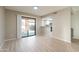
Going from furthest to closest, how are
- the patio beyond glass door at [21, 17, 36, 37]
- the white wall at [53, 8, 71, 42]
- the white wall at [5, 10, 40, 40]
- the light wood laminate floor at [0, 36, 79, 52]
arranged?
the white wall at [53, 8, 71, 42], the white wall at [5, 10, 40, 40], the patio beyond glass door at [21, 17, 36, 37], the light wood laminate floor at [0, 36, 79, 52]

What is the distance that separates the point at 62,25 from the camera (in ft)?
18.1

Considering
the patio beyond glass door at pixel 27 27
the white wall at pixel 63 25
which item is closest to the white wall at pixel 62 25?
the white wall at pixel 63 25

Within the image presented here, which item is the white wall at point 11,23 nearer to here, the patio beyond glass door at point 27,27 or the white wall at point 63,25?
the patio beyond glass door at point 27,27

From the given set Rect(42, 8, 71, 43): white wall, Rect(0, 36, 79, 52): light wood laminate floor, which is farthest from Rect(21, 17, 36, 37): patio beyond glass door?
Rect(42, 8, 71, 43): white wall

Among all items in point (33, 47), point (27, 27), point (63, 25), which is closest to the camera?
point (33, 47)

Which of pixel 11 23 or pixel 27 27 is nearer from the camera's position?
pixel 27 27

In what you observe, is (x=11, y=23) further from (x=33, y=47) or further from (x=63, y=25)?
(x=63, y=25)

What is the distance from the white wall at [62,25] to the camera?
4975 mm

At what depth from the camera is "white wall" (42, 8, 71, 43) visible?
196 inches

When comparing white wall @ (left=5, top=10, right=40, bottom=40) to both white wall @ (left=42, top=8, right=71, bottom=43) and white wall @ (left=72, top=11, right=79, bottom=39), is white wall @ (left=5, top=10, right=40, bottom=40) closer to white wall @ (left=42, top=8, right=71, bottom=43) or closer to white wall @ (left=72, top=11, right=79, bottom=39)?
white wall @ (left=42, top=8, right=71, bottom=43)

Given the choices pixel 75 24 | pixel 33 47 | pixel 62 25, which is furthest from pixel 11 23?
pixel 75 24

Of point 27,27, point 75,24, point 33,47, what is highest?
point 75,24

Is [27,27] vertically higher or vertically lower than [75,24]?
lower
